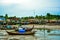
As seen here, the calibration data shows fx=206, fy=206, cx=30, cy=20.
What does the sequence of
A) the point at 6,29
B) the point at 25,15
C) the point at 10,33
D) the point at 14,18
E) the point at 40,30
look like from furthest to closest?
the point at 40,30 < the point at 6,29 < the point at 10,33 < the point at 14,18 < the point at 25,15

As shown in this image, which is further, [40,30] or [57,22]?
[40,30]

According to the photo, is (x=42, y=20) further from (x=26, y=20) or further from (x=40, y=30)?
(x=40, y=30)

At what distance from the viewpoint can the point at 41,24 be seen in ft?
21.7

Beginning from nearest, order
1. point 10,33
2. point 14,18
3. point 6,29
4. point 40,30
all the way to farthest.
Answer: point 14,18, point 10,33, point 6,29, point 40,30

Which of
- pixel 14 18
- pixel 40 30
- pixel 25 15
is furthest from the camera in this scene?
pixel 40 30

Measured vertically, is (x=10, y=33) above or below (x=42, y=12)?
below

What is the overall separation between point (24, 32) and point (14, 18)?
0.68 metres

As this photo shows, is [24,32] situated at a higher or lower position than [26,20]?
lower

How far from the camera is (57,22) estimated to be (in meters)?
6.47

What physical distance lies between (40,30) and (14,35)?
1.47 meters

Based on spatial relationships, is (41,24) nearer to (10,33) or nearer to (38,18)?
(38,18)

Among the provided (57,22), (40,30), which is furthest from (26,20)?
(40,30)

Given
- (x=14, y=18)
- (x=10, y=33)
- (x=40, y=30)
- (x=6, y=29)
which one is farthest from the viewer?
(x=40, y=30)

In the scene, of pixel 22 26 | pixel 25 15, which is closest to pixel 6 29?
pixel 22 26
